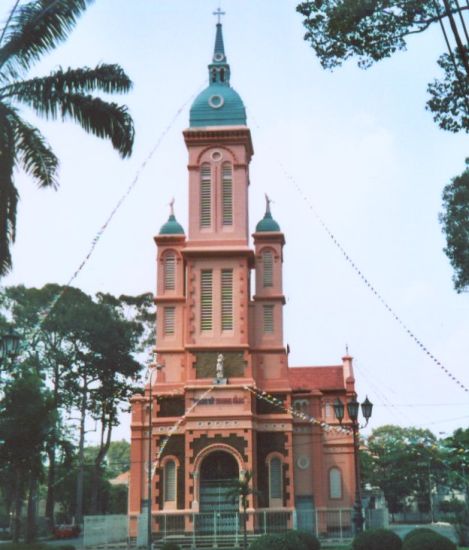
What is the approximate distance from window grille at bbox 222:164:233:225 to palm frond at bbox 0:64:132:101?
25382 millimetres

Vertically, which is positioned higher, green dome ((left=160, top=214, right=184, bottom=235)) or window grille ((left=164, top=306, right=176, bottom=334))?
green dome ((left=160, top=214, right=184, bottom=235))

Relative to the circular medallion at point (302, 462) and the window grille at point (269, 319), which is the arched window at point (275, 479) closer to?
the circular medallion at point (302, 462)

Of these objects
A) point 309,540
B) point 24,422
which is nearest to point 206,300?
point 24,422

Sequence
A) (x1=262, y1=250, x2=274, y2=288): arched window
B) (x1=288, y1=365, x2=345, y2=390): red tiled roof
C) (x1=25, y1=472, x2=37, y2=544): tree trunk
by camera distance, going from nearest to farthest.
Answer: (x1=262, y1=250, x2=274, y2=288): arched window → (x1=25, y1=472, x2=37, y2=544): tree trunk → (x1=288, y1=365, x2=345, y2=390): red tiled roof

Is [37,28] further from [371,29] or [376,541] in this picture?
[376,541]

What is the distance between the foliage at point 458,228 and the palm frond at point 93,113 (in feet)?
48.2

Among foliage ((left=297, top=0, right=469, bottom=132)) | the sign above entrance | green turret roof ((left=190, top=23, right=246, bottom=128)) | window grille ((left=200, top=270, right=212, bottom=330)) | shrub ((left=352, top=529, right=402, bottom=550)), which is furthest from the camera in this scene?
green turret roof ((left=190, top=23, right=246, bottom=128))

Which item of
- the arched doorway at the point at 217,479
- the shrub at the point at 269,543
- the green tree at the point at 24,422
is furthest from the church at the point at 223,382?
the shrub at the point at 269,543

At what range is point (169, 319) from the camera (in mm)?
45156

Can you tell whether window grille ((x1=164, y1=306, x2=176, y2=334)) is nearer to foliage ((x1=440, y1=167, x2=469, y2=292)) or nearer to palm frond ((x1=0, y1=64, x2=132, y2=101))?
foliage ((x1=440, y1=167, x2=469, y2=292))

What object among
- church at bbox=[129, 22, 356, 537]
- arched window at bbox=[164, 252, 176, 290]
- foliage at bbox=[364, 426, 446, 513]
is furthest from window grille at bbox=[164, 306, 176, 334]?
foliage at bbox=[364, 426, 446, 513]

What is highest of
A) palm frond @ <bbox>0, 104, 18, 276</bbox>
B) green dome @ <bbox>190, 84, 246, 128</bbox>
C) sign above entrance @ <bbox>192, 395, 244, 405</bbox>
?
green dome @ <bbox>190, 84, 246, 128</bbox>

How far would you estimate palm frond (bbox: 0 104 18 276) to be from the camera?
56.5ft

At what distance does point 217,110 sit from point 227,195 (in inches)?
197
